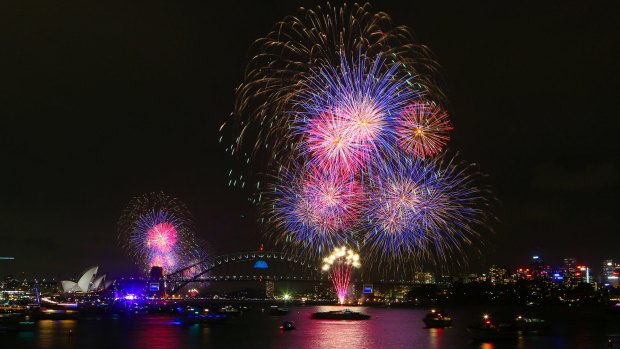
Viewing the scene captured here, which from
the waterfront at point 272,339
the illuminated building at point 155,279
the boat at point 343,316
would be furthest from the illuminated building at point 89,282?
the waterfront at point 272,339

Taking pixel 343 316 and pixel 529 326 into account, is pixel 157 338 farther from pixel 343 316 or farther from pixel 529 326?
pixel 343 316

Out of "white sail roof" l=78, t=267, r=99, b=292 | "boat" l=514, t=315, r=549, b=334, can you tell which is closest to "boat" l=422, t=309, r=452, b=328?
"boat" l=514, t=315, r=549, b=334

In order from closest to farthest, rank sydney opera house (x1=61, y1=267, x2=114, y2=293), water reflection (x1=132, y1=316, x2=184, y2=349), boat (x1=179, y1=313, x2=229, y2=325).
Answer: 1. water reflection (x1=132, y1=316, x2=184, y2=349)
2. boat (x1=179, y1=313, x2=229, y2=325)
3. sydney opera house (x1=61, y1=267, x2=114, y2=293)

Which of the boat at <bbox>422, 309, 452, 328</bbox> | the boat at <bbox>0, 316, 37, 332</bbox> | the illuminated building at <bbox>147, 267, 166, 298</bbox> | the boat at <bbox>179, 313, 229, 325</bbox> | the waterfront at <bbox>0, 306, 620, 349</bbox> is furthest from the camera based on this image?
the illuminated building at <bbox>147, 267, 166, 298</bbox>

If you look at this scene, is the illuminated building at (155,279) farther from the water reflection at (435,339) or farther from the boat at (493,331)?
the boat at (493,331)

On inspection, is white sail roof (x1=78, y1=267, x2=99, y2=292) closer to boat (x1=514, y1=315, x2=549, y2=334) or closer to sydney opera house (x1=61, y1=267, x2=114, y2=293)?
sydney opera house (x1=61, y1=267, x2=114, y2=293)

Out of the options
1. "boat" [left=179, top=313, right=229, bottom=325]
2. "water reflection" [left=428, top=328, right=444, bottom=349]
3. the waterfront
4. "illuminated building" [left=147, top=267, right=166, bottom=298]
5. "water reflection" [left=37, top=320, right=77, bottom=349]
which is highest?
"illuminated building" [left=147, top=267, right=166, bottom=298]

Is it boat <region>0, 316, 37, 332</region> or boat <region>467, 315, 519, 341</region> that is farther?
boat <region>0, 316, 37, 332</region>

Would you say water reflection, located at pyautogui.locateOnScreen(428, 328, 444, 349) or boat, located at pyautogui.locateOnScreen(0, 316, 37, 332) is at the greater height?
boat, located at pyautogui.locateOnScreen(0, 316, 37, 332)
